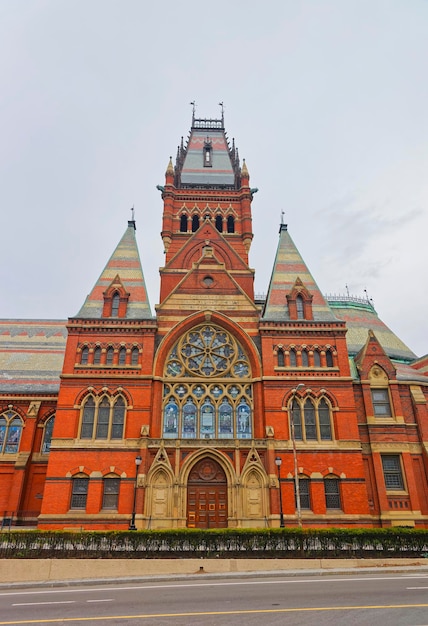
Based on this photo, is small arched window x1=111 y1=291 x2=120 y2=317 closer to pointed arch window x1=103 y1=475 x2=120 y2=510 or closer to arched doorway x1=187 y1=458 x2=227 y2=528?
pointed arch window x1=103 y1=475 x2=120 y2=510

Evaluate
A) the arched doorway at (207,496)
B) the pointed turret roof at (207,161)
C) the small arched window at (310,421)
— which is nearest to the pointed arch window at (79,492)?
the arched doorway at (207,496)

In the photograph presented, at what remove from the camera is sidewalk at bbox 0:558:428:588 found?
15188 millimetres

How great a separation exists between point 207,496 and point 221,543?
975 cm

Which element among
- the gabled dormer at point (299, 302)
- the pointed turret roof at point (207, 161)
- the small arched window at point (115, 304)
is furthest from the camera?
the pointed turret roof at point (207, 161)

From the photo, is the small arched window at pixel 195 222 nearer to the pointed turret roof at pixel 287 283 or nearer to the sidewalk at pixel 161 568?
the pointed turret roof at pixel 287 283

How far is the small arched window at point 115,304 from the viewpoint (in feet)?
108

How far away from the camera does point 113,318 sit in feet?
105

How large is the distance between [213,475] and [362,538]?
38.7ft

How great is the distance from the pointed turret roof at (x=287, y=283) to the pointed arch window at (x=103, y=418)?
12.6 metres

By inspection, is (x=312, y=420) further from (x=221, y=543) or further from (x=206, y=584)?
(x=206, y=584)

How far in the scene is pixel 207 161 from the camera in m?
50.1

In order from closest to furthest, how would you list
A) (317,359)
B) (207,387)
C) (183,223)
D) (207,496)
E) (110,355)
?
(207,496)
(207,387)
(110,355)
(317,359)
(183,223)

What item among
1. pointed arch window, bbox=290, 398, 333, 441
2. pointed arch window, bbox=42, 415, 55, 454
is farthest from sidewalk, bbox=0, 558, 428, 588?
pointed arch window, bbox=42, 415, 55, 454

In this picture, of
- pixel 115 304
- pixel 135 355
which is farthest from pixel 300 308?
pixel 115 304
